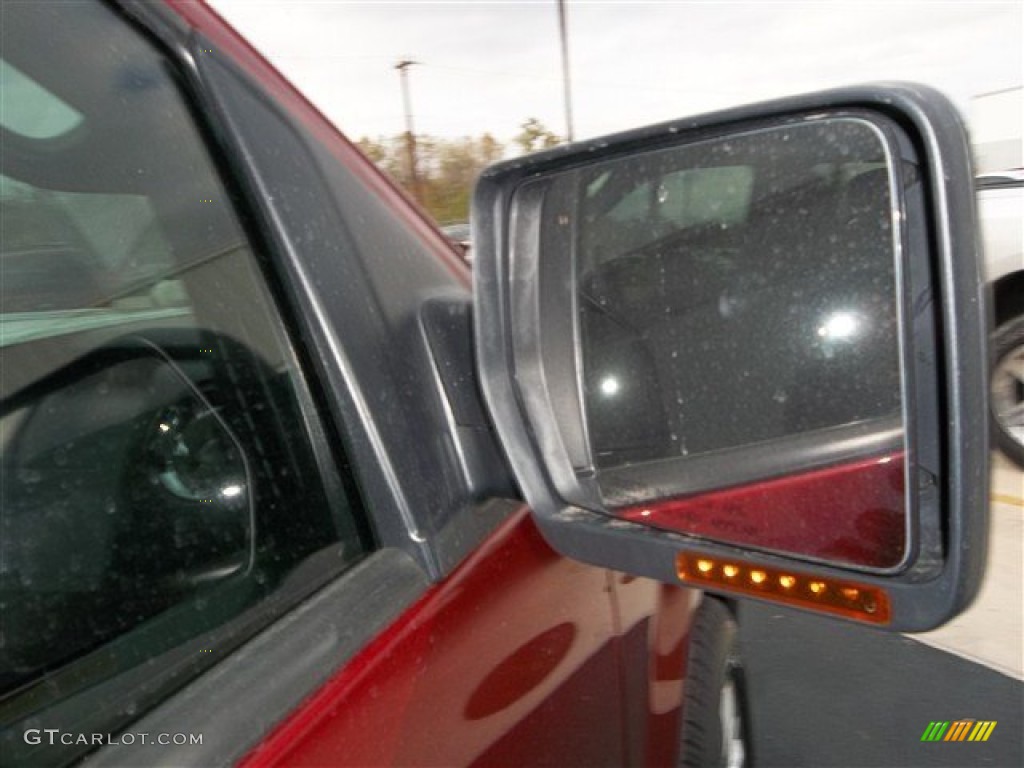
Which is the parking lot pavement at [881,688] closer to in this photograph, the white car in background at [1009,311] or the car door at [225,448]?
the white car in background at [1009,311]

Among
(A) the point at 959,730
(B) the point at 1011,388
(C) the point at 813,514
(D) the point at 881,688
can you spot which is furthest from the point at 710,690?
(B) the point at 1011,388

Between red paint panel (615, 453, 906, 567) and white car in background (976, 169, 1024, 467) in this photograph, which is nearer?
red paint panel (615, 453, 906, 567)

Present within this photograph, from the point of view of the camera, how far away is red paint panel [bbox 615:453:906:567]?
121cm

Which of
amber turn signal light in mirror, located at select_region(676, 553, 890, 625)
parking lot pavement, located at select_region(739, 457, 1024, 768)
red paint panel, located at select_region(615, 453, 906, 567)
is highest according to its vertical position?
red paint panel, located at select_region(615, 453, 906, 567)

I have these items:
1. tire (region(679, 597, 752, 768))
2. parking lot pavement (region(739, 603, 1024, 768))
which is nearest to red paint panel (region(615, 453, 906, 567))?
tire (region(679, 597, 752, 768))

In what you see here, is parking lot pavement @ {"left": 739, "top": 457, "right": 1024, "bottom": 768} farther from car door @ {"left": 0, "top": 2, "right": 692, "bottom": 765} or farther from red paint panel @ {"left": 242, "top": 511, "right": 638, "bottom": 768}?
car door @ {"left": 0, "top": 2, "right": 692, "bottom": 765}

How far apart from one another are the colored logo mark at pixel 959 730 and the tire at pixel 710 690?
95 cm

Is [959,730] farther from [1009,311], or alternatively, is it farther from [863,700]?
[1009,311]

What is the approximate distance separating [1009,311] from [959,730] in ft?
11.5

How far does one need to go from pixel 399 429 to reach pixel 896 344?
2.19ft

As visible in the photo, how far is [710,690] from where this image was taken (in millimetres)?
2242

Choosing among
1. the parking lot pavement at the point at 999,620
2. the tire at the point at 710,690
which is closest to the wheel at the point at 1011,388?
the parking lot pavement at the point at 999,620

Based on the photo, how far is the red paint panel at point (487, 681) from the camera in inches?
40.9

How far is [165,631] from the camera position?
1.04 m
